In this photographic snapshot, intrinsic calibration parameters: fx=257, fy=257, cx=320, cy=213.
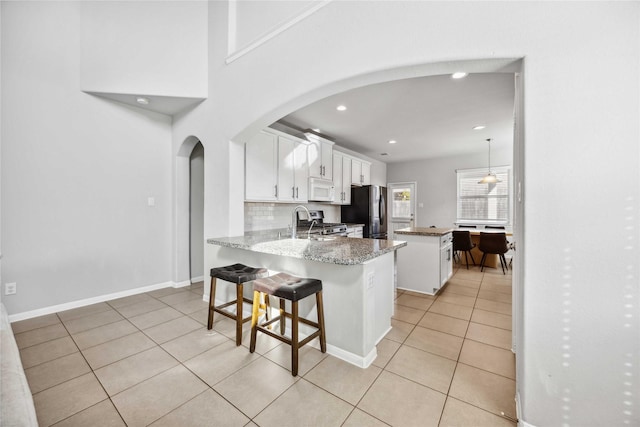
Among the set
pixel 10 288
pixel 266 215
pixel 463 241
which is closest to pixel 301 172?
pixel 266 215

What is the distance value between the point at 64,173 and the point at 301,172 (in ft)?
9.49

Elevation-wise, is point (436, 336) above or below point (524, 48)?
below

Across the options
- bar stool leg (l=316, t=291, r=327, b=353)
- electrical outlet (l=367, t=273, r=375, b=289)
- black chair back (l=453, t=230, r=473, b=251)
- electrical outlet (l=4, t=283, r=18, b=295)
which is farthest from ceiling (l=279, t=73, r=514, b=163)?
electrical outlet (l=4, t=283, r=18, b=295)

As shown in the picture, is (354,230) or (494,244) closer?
(494,244)

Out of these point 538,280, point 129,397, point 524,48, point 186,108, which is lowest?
point 129,397

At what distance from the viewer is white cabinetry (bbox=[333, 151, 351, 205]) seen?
511cm

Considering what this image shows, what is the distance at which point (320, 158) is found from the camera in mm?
4617

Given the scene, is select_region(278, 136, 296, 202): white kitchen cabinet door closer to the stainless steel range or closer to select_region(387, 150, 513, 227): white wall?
the stainless steel range

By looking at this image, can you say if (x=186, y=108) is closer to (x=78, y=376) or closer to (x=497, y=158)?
(x=78, y=376)

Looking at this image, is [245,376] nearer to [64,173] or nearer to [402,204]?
[64,173]

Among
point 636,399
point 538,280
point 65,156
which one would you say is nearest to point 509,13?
point 538,280

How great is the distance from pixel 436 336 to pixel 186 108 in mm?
3988

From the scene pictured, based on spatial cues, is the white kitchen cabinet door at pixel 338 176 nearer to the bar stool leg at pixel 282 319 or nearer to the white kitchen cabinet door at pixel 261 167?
the white kitchen cabinet door at pixel 261 167

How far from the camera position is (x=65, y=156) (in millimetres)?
2869
